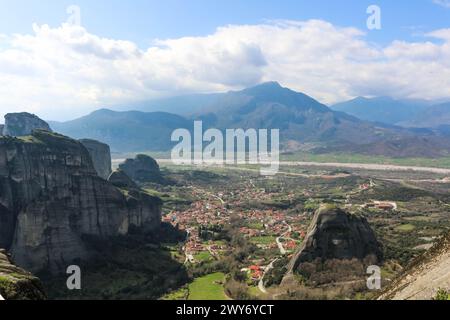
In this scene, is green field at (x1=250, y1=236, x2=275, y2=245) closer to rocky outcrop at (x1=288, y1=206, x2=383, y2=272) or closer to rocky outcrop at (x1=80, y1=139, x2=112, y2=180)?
rocky outcrop at (x1=288, y1=206, x2=383, y2=272)

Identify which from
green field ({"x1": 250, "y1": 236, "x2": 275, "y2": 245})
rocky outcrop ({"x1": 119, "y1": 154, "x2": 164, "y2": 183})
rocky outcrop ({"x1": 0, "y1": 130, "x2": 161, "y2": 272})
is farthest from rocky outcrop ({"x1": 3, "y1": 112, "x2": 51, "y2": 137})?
green field ({"x1": 250, "y1": 236, "x2": 275, "y2": 245})

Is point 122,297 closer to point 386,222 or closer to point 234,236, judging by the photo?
point 234,236

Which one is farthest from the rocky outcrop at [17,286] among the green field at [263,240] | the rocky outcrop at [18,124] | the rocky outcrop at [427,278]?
the rocky outcrop at [18,124]

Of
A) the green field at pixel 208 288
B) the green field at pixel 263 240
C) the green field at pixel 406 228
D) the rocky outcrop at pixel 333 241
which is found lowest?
the green field at pixel 208 288

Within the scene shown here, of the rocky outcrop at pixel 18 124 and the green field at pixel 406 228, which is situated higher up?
the rocky outcrop at pixel 18 124

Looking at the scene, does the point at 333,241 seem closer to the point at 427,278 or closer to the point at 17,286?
the point at 427,278

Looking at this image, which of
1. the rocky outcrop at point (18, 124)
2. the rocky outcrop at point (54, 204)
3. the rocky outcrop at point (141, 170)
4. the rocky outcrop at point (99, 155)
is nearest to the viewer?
the rocky outcrop at point (54, 204)

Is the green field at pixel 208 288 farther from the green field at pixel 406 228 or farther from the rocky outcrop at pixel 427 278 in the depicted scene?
the green field at pixel 406 228
